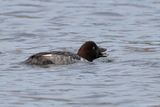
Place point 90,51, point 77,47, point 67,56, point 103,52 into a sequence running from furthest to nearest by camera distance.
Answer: point 77,47 < point 103,52 < point 90,51 < point 67,56

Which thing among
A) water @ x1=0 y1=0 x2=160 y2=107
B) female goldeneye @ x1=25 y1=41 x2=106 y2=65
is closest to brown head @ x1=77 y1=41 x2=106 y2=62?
female goldeneye @ x1=25 y1=41 x2=106 y2=65

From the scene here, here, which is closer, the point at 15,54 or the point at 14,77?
the point at 14,77

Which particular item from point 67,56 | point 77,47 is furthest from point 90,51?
point 77,47

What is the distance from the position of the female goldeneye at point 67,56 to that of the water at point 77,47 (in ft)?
0.61

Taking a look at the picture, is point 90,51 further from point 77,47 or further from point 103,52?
point 77,47

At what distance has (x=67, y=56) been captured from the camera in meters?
17.9

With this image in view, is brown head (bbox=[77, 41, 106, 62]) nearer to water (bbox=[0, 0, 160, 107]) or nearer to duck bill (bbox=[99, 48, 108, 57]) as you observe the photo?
duck bill (bbox=[99, 48, 108, 57])

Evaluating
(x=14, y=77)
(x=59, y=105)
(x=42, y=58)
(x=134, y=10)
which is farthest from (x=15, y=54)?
(x=134, y=10)

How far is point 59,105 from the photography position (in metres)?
13.8

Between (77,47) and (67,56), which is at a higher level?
(67,56)

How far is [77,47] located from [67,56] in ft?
6.97

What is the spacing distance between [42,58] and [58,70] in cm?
51

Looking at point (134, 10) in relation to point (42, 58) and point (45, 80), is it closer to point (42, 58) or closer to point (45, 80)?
point (42, 58)

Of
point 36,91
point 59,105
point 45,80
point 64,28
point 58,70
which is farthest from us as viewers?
point 64,28
